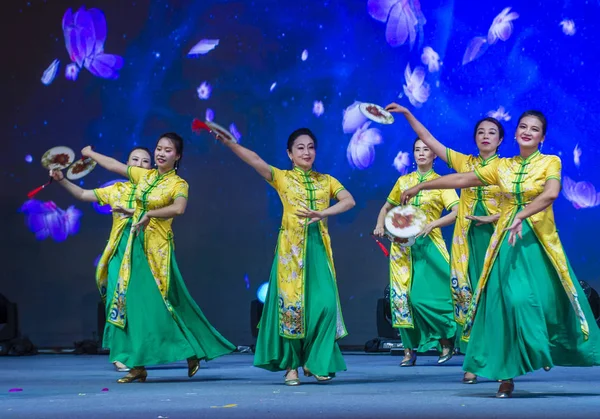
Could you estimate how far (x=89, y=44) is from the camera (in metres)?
9.87

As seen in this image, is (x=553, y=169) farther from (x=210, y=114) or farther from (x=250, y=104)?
(x=210, y=114)

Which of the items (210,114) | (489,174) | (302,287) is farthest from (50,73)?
(489,174)

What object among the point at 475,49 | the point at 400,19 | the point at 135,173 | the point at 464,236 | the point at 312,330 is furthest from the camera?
the point at 400,19

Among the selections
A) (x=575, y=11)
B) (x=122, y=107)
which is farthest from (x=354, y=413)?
(x=122, y=107)

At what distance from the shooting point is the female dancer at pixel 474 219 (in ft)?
20.1

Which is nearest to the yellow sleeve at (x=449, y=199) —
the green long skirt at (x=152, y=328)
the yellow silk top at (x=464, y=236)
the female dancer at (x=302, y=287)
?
the yellow silk top at (x=464, y=236)

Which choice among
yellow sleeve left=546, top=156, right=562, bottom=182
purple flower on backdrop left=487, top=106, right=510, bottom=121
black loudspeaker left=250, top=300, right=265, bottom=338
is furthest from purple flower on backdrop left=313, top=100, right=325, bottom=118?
yellow sleeve left=546, top=156, right=562, bottom=182

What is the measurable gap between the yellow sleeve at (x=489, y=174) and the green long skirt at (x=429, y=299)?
2.75m

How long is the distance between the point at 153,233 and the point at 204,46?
12.2 feet

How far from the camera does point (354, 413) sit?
153 inches

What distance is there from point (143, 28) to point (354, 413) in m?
6.60

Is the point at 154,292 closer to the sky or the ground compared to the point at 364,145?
closer to the ground

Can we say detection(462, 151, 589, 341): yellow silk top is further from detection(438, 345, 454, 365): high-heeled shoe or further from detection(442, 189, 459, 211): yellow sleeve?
detection(438, 345, 454, 365): high-heeled shoe

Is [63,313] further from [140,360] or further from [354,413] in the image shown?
[354,413]
